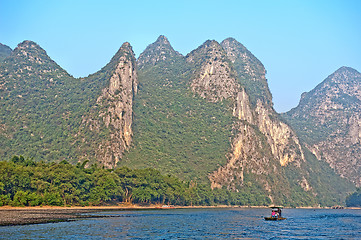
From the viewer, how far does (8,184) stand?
160750mm

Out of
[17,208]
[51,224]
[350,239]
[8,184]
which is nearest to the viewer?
[350,239]

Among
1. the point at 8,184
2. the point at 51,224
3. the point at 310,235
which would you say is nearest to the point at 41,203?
the point at 8,184

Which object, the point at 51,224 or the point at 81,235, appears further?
the point at 51,224

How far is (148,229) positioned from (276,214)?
66696 mm

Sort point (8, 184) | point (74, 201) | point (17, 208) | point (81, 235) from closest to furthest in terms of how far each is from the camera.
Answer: point (81, 235) → point (17, 208) → point (8, 184) → point (74, 201)

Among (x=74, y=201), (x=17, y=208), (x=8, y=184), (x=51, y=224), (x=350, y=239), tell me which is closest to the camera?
(x=350, y=239)

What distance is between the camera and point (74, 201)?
618 ft

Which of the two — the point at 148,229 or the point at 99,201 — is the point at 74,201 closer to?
the point at 99,201

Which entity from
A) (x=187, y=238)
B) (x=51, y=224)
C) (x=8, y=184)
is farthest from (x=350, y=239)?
(x=8, y=184)

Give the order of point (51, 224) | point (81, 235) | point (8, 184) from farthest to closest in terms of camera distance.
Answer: point (8, 184)
point (51, 224)
point (81, 235)

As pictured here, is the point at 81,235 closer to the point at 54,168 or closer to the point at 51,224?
the point at 51,224

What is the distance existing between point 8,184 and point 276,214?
93897 millimetres

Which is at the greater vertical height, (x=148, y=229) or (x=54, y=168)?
(x=54, y=168)

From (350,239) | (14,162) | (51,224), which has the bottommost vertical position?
(350,239)
